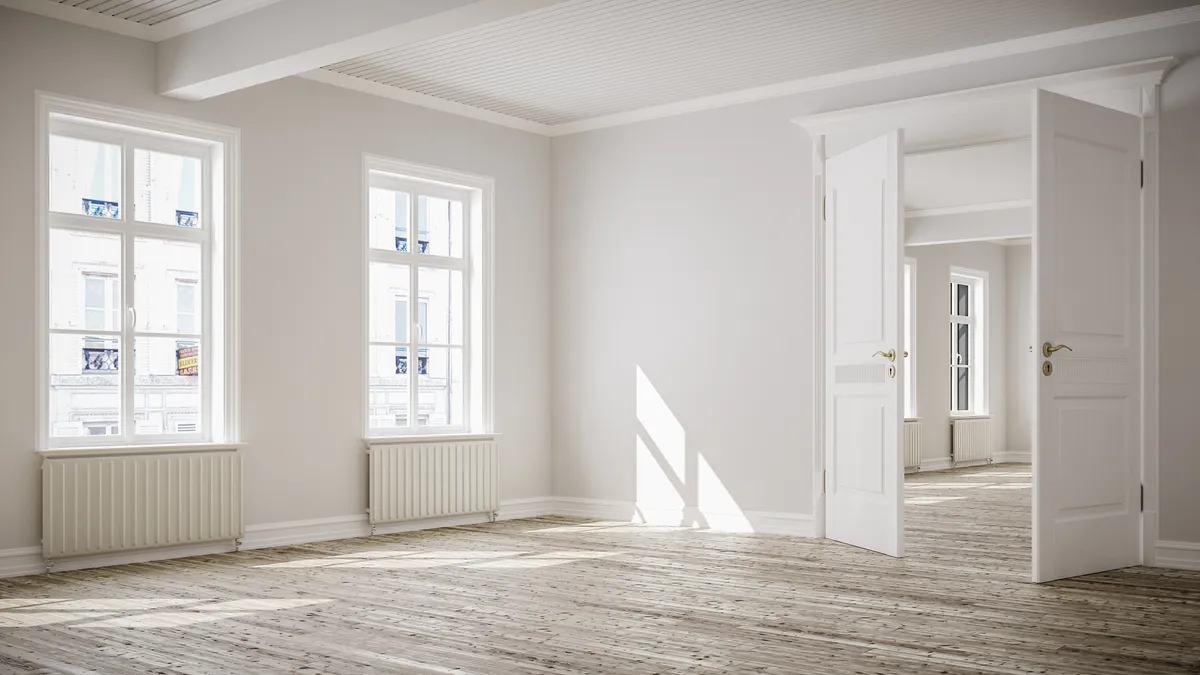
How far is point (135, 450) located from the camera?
5902mm

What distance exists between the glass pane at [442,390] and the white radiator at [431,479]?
278 mm

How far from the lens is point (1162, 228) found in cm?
580

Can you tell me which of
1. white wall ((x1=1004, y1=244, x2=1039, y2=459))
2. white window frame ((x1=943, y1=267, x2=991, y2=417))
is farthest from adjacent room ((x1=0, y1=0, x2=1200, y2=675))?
white wall ((x1=1004, y1=244, x2=1039, y2=459))

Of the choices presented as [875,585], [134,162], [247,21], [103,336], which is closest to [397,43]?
[247,21]

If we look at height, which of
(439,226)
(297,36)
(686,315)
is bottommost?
(686,315)

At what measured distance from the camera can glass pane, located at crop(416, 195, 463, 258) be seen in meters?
7.74

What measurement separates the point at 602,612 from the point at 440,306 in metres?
3.72

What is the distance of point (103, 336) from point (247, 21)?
1902 millimetres

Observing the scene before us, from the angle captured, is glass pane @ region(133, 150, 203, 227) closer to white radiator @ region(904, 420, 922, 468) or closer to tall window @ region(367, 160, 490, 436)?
tall window @ region(367, 160, 490, 436)

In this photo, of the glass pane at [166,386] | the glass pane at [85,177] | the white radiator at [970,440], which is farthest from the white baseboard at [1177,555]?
the white radiator at [970,440]

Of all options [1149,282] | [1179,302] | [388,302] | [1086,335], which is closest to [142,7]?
[388,302]

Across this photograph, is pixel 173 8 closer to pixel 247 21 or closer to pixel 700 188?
pixel 247 21

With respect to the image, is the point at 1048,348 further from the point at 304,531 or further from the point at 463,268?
the point at 304,531

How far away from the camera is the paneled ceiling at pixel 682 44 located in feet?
18.6
